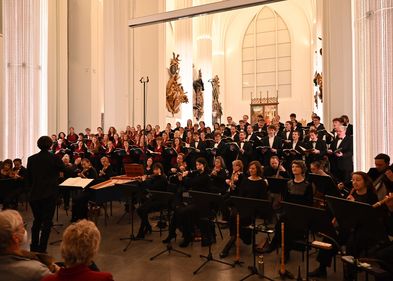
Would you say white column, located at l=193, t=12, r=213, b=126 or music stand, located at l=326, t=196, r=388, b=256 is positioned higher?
white column, located at l=193, t=12, r=213, b=126

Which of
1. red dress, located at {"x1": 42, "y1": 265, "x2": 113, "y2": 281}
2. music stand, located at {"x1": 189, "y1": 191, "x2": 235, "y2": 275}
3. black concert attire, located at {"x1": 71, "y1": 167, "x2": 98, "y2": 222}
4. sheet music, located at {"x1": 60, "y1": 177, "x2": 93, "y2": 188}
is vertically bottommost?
black concert attire, located at {"x1": 71, "y1": 167, "x2": 98, "y2": 222}

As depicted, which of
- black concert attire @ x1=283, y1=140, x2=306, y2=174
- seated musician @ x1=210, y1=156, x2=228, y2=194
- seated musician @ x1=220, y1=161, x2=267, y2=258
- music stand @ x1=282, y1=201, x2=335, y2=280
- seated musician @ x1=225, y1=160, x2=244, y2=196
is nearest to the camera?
music stand @ x1=282, y1=201, x2=335, y2=280

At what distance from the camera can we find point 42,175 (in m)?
5.72

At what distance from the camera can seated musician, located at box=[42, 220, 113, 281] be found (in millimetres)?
2182

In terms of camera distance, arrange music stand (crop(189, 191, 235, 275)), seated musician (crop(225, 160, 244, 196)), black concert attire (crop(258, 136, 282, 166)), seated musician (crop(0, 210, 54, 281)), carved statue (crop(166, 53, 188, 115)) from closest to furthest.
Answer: seated musician (crop(0, 210, 54, 281)), music stand (crop(189, 191, 235, 275)), seated musician (crop(225, 160, 244, 196)), black concert attire (crop(258, 136, 282, 166)), carved statue (crop(166, 53, 188, 115))

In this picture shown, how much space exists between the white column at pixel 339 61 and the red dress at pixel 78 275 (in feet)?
34.7

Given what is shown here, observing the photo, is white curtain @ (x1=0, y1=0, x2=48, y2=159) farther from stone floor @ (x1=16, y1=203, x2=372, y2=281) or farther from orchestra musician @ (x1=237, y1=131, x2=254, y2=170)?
orchestra musician @ (x1=237, y1=131, x2=254, y2=170)

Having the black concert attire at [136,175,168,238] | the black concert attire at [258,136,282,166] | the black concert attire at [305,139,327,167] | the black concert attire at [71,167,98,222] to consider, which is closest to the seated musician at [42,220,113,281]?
the black concert attire at [136,175,168,238]

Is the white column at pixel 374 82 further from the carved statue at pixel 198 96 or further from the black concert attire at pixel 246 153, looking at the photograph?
the carved statue at pixel 198 96

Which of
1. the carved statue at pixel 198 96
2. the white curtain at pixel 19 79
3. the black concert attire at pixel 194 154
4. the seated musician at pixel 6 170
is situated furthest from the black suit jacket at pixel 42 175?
the carved statue at pixel 198 96

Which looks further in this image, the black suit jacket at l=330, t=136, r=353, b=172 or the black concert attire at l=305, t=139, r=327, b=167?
the black concert attire at l=305, t=139, r=327, b=167

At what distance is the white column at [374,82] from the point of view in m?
6.36

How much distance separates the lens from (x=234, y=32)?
29500mm

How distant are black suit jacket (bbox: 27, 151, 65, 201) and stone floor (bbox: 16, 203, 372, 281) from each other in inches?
43.4
